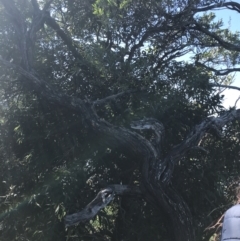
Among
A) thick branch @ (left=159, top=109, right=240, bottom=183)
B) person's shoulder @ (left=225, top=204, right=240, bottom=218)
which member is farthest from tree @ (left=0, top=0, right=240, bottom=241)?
person's shoulder @ (left=225, top=204, right=240, bottom=218)

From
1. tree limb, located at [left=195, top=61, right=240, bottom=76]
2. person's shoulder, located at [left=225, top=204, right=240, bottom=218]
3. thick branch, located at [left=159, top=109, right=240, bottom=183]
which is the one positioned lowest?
person's shoulder, located at [left=225, top=204, right=240, bottom=218]

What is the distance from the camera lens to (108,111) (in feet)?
17.4

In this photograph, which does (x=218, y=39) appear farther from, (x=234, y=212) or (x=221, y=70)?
(x=234, y=212)

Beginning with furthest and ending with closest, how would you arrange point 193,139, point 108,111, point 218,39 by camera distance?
point 218,39, point 108,111, point 193,139

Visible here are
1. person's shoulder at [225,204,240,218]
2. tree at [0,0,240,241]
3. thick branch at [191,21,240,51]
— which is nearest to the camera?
person's shoulder at [225,204,240,218]

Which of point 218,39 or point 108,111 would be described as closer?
point 108,111

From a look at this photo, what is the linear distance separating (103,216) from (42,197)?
2.34 ft

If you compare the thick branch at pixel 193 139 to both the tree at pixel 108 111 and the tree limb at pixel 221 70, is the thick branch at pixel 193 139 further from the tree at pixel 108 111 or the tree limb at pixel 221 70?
the tree limb at pixel 221 70

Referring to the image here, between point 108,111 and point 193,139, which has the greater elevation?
point 108,111

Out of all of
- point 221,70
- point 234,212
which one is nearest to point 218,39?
point 221,70

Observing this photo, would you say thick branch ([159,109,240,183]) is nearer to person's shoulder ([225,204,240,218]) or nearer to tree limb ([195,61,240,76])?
tree limb ([195,61,240,76])

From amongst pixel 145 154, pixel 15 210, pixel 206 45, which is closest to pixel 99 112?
pixel 145 154

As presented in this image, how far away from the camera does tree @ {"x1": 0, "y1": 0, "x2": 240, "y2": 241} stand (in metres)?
4.69

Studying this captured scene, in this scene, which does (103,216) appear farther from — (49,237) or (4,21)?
(4,21)
